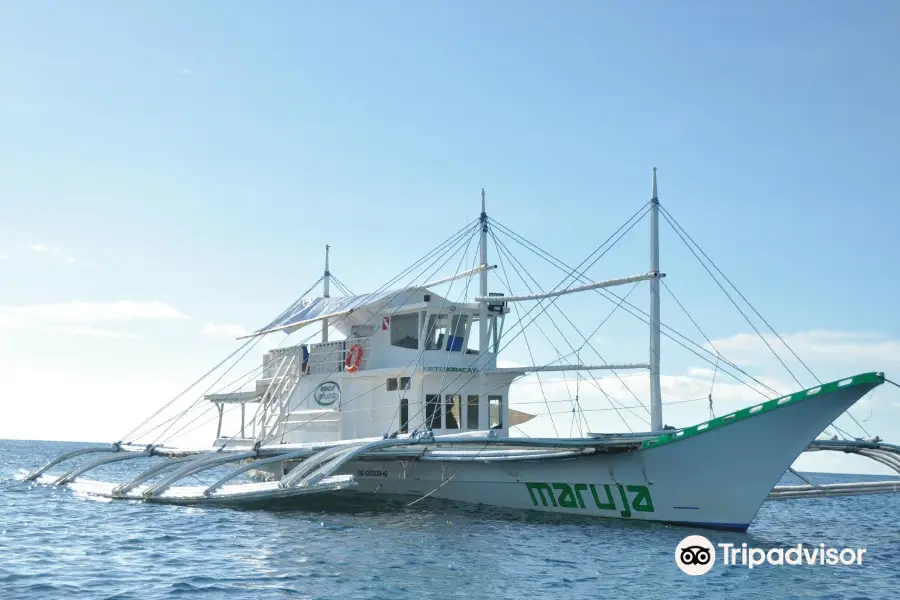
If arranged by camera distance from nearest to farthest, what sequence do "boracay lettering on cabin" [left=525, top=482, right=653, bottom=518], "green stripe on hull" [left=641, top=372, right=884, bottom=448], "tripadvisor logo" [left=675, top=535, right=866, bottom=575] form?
"tripadvisor logo" [left=675, top=535, right=866, bottom=575]
"green stripe on hull" [left=641, top=372, right=884, bottom=448]
"boracay lettering on cabin" [left=525, top=482, right=653, bottom=518]

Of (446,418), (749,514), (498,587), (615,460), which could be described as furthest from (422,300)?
(498,587)

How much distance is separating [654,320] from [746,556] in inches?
284

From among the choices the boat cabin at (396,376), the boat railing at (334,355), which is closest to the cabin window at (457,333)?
the boat cabin at (396,376)

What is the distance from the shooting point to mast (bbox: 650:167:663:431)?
2259 centimetres

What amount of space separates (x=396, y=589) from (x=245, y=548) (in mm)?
4675

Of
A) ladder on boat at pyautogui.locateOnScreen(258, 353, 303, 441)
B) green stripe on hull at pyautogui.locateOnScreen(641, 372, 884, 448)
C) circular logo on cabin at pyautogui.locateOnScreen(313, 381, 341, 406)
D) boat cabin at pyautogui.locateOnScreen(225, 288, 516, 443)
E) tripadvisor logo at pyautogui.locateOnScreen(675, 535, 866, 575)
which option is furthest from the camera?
ladder on boat at pyautogui.locateOnScreen(258, 353, 303, 441)

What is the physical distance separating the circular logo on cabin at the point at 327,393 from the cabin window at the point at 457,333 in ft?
13.2

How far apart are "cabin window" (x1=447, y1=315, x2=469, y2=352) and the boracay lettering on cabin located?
22.6ft

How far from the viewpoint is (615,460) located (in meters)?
20.8

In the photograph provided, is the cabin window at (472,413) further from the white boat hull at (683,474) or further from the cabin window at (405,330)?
the white boat hull at (683,474)

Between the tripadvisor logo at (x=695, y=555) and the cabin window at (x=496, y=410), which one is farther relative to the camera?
the cabin window at (x=496, y=410)

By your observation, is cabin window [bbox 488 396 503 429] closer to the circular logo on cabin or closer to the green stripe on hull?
the circular logo on cabin

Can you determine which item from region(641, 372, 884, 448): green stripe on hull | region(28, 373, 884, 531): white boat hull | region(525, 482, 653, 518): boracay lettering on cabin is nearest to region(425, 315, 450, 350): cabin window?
region(28, 373, 884, 531): white boat hull

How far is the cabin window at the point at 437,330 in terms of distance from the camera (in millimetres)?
28516
